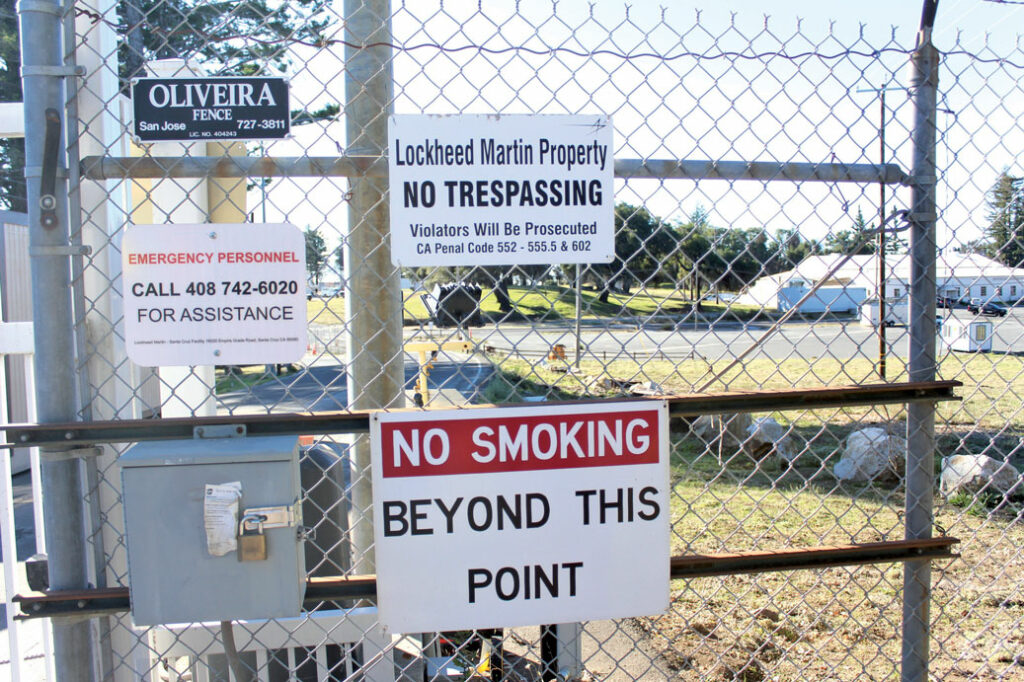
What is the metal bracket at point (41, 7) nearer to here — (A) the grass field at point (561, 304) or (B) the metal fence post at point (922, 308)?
(A) the grass field at point (561, 304)

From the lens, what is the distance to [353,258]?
318cm

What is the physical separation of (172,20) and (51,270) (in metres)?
9.37

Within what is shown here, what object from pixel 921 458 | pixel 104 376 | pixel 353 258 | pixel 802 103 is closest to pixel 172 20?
pixel 353 258

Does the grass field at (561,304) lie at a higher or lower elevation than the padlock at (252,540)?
higher

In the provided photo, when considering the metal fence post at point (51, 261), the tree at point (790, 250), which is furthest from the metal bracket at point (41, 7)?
the tree at point (790, 250)

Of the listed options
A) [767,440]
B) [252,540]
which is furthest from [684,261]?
[767,440]

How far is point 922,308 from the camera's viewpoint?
225 centimetres

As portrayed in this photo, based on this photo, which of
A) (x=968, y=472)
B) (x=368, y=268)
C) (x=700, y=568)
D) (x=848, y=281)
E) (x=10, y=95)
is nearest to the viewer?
(x=700, y=568)

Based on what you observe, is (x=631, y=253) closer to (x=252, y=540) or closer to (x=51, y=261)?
(x=252, y=540)

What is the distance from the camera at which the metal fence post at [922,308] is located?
2.24 m

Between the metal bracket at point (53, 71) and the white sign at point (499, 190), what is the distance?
81 cm

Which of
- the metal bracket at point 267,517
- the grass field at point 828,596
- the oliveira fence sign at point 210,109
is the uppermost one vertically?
the oliveira fence sign at point 210,109

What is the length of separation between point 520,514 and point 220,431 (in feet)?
2.75

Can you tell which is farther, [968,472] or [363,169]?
[968,472]
